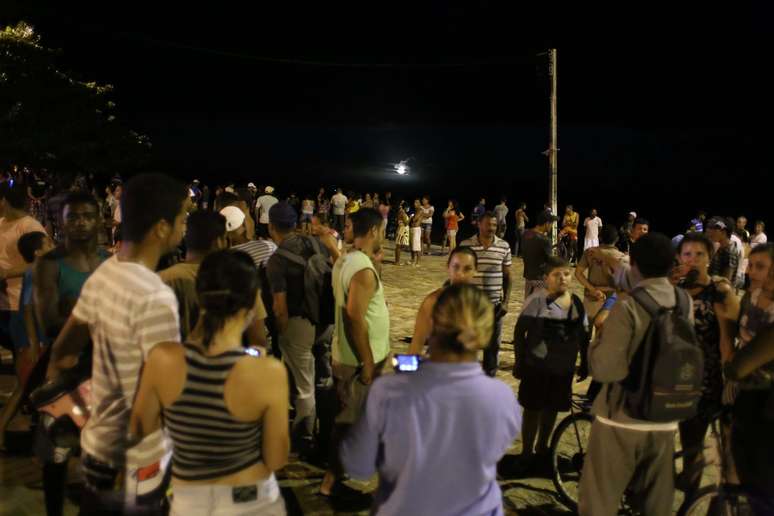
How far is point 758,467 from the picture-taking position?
10.5ft

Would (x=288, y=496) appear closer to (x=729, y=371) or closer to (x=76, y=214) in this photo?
(x=76, y=214)

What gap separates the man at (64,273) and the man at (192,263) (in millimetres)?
510

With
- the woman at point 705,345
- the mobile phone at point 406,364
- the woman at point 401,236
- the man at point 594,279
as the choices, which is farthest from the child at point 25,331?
the woman at point 401,236

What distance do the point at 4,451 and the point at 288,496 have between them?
2.36 meters

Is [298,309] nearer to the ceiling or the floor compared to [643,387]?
nearer to the ceiling

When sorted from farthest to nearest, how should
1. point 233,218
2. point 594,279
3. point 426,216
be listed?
point 426,216
point 594,279
point 233,218

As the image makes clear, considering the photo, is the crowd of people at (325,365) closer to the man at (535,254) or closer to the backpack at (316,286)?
the backpack at (316,286)

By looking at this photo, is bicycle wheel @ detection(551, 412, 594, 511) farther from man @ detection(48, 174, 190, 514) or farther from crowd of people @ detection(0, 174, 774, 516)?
man @ detection(48, 174, 190, 514)

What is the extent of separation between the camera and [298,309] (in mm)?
5066

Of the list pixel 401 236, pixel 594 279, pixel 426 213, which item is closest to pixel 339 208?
pixel 426 213

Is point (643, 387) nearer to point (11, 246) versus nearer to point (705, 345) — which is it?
point (705, 345)

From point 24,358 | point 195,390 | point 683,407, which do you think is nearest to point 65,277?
point 24,358

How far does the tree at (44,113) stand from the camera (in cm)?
2298

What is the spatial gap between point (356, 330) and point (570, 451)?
1980 mm
